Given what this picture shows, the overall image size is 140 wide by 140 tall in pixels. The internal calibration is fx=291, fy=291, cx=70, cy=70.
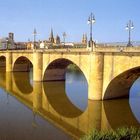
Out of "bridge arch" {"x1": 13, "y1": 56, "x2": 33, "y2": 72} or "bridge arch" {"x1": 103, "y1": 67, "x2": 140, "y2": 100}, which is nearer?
"bridge arch" {"x1": 103, "y1": 67, "x2": 140, "y2": 100}

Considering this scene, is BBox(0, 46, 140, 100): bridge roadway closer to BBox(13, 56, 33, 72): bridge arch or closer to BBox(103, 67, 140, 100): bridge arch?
BBox(103, 67, 140, 100): bridge arch

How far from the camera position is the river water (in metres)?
17.4

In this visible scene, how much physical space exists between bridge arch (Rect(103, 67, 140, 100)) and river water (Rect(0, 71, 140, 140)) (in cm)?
61

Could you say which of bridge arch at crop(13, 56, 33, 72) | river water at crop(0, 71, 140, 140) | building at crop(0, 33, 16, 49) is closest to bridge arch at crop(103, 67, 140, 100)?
river water at crop(0, 71, 140, 140)

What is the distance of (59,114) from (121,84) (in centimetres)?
632

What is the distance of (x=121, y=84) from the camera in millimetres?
25094

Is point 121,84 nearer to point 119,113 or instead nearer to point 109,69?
point 109,69

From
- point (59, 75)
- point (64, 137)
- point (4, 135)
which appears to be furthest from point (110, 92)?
point (59, 75)

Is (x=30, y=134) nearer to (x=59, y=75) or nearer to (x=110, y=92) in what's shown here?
(x=110, y=92)

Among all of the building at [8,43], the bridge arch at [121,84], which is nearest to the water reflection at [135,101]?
the bridge arch at [121,84]

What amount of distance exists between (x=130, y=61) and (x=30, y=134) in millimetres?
9219

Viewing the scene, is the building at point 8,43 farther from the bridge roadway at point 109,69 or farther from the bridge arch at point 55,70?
the bridge roadway at point 109,69

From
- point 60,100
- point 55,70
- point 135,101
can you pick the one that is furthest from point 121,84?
point 55,70

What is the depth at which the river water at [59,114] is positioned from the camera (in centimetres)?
1736
